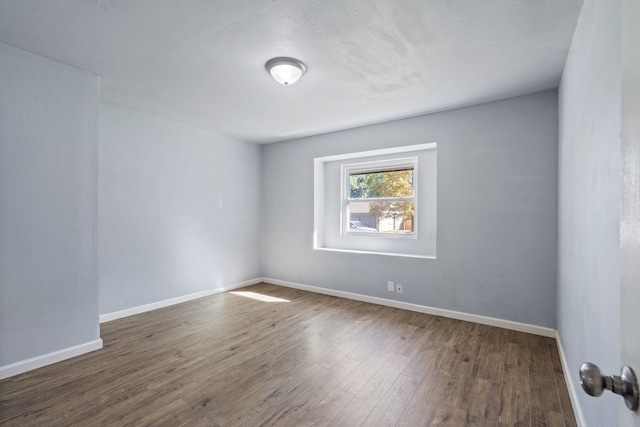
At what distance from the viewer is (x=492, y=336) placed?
3.12m

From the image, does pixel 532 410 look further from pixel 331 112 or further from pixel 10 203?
pixel 10 203

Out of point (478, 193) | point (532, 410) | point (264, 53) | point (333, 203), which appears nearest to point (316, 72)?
point (264, 53)

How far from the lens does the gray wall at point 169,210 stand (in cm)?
360

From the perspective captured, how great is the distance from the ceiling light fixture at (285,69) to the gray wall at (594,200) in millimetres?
1906

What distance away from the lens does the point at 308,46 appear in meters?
2.33

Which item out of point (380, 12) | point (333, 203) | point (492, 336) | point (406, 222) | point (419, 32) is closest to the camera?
point (380, 12)

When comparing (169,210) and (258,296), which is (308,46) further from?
(258,296)

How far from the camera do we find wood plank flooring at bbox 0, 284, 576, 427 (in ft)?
6.31

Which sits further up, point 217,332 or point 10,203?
point 10,203

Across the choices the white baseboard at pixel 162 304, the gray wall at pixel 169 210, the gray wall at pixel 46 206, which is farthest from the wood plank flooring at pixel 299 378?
the gray wall at pixel 169 210

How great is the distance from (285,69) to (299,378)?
2.50m

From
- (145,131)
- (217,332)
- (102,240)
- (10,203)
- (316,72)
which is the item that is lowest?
(217,332)

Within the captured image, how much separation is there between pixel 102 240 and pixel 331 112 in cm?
310

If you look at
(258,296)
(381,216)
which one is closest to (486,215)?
(381,216)
